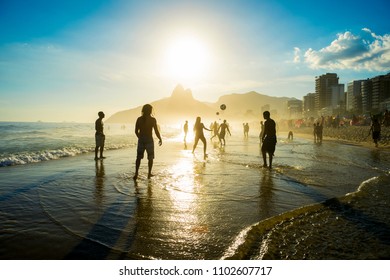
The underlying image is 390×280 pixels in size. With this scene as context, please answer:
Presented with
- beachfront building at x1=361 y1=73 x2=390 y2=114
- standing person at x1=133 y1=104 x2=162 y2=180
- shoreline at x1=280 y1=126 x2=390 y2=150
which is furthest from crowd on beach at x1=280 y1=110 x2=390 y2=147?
beachfront building at x1=361 y1=73 x2=390 y2=114

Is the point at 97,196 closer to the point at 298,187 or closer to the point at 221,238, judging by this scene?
the point at 221,238

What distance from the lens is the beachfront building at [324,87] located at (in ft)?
561

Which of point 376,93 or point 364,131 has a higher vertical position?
point 376,93

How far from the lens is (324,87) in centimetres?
17262

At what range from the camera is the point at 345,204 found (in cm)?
523

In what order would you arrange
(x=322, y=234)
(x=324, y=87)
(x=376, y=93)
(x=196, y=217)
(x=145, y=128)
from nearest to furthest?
(x=322, y=234)
(x=196, y=217)
(x=145, y=128)
(x=376, y=93)
(x=324, y=87)

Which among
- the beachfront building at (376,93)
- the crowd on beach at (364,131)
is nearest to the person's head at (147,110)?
the crowd on beach at (364,131)

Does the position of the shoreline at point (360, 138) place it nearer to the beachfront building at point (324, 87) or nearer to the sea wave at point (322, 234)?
the sea wave at point (322, 234)

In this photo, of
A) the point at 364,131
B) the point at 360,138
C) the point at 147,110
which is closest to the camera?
the point at 147,110

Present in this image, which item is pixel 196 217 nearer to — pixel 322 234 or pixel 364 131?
pixel 322 234

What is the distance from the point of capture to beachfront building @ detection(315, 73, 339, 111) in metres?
171

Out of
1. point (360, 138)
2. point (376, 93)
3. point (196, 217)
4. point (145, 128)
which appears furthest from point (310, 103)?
point (196, 217)

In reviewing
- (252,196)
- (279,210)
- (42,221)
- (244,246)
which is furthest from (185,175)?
(244,246)

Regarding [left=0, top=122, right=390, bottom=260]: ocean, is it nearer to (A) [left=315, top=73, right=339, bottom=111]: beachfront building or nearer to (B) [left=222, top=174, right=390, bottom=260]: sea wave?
(B) [left=222, top=174, right=390, bottom=260]: sea wave
